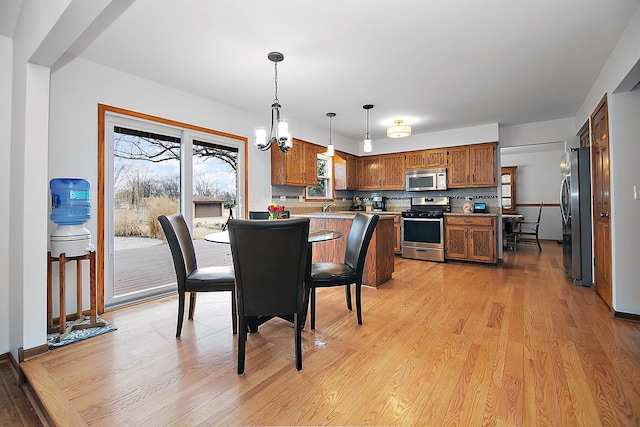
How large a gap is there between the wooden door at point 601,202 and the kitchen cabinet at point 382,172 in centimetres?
316

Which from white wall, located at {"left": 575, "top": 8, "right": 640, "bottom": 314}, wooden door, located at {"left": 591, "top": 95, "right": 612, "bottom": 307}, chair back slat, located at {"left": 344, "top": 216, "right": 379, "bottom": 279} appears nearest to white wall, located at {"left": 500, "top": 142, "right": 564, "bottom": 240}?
wooden door, located at {"left": 591, "top": 95, "right": 612, "bottom": 307}

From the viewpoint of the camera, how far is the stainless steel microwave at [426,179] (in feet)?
18.9

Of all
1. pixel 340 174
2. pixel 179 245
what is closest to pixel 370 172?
pixel 340 174

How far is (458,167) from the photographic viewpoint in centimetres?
561

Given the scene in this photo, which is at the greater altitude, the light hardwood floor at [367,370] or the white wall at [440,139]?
the white wall at [440,139]

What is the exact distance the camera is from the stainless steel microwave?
5.75m

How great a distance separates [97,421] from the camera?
1464mm

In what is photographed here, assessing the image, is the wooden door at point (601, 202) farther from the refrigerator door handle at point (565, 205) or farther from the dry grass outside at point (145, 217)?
the dry grass outside at point (145, 217)

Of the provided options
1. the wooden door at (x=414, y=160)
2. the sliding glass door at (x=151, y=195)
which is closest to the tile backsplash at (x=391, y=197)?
the wooden door at (x=414, y=160)

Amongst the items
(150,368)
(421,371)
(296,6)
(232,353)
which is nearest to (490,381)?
(421,371)

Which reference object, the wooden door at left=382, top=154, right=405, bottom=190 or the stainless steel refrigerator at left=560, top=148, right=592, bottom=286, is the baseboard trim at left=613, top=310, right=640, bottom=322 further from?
the wooden door at left=382, top=154, right=405, bottom=190

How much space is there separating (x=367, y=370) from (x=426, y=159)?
4.89 m

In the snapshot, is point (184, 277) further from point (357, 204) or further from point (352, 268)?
point (357, 204)

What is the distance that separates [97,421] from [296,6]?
8.87 feet
